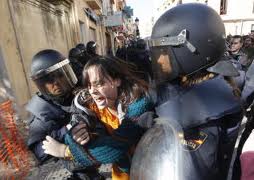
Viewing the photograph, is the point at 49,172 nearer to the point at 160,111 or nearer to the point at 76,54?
the point at 76,54

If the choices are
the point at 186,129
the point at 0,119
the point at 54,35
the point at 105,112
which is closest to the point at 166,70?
the point at 186,129

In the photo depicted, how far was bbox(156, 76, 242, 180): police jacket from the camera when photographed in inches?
31.0

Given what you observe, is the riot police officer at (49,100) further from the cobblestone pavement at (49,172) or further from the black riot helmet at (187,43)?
the cobblestone pavement at (49,172)

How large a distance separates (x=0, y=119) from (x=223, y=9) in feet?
92.7

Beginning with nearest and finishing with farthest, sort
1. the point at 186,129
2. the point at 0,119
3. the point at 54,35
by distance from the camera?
the point at 186,129 → the point at 0,119 → the point at 54,35

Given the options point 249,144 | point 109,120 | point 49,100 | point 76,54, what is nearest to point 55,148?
point 109,120

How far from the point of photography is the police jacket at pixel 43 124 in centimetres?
149

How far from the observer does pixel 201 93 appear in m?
0.90

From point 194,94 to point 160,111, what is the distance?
163 millimetres

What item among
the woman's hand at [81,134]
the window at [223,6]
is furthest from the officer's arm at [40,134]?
the window at [223,6]

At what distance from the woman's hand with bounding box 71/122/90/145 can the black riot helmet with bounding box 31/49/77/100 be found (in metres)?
0.64

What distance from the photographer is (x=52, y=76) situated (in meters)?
1.72

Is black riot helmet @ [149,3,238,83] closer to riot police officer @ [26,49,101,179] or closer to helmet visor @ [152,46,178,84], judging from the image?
helmet visor @ [152,46,178,84]

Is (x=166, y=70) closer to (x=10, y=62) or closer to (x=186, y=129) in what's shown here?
(x=186, y=129)
